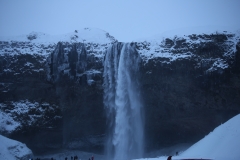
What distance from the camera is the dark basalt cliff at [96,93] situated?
33.5m

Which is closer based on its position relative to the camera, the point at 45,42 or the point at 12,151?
the point at 12,151

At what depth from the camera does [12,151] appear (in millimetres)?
26641

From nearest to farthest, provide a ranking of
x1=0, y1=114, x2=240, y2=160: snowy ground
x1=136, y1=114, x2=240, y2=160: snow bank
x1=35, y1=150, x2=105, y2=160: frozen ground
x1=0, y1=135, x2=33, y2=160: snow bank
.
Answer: x1=136, y1=114, x2=240, y2=160: snow bank < x1=0, y1=114, x2=240, y2=160: snowy ground < x1=0, y1=135, x2=33, y2=160: snow bank < x1=35, y1=150, x2=105, y2=160: frozen ground

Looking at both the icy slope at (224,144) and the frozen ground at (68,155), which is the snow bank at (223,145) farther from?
the frozen ground at (68,155)

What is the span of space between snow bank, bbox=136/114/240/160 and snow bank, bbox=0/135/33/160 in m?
17.0

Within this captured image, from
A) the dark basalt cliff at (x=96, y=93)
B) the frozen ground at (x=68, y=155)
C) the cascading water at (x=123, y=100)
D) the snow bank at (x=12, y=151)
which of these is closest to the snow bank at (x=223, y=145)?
the dark basalt cliff at (x=96, y=93)

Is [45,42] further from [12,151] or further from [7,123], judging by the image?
[12,151]

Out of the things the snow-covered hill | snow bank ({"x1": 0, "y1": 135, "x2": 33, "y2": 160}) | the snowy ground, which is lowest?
snow bank ({"x1": 0, "y1": 135, "x2": 33, "y2": 160})

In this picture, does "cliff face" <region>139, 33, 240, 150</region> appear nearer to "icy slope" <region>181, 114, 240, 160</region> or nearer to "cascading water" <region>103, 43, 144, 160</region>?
"cascading water" <region>103, 43, 144, 160</region>

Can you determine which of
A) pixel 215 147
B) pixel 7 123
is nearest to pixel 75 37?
pixel 7 123

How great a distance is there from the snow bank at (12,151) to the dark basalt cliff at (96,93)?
6.13m

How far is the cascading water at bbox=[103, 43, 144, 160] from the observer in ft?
109

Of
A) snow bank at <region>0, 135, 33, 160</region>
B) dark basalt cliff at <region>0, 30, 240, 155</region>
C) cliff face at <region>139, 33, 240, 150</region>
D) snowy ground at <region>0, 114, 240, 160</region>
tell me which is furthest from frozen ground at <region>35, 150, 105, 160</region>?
cliff face at <region>139, 33, 240, 150</region>

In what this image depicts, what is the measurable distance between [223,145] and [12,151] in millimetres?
21524
